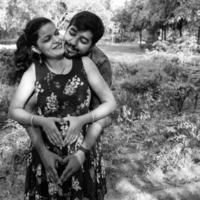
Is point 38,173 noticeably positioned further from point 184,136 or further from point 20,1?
point 20,1

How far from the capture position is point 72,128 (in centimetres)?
175

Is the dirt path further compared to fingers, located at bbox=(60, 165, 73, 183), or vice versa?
the dirt path

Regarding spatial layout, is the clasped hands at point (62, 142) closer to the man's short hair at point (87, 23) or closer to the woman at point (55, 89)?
the woman at point (55, 89)

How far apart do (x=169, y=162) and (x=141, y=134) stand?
36.7 inches

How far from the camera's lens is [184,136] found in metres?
4.74

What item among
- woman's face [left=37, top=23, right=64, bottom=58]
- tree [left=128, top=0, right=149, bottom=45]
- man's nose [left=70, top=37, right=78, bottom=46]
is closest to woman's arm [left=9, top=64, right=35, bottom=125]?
woman's face [left=37, top=23, right=64, bottom=58]

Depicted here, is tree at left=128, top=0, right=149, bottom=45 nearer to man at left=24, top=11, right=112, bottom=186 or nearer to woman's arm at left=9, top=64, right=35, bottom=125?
man at left=24, top=11, right=112, bottom=186

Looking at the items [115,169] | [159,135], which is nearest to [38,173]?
[115,169]

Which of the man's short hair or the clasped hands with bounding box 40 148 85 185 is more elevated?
the man's short hair

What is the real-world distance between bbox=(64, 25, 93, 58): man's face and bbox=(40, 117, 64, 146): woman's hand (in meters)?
0.33

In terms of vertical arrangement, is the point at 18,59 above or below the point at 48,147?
above

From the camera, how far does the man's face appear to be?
1.81 metres

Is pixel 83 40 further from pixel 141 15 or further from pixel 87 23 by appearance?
pixel 141 15

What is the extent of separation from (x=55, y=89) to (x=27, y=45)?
0.25 metres
